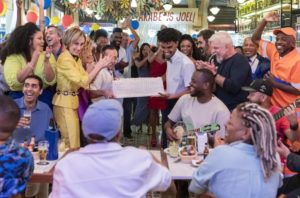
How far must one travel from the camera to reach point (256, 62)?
236 inches

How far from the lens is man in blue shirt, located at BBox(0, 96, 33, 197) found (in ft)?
7.05

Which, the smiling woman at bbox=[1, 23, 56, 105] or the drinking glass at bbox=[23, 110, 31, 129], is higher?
the smiling woman at bbox=[1, 23, 56, 105]

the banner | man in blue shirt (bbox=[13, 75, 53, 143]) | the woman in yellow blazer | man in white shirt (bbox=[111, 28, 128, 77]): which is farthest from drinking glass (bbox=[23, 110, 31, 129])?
the banner

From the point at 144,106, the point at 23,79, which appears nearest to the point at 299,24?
the point at 144,106

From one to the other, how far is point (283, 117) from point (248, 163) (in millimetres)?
1477

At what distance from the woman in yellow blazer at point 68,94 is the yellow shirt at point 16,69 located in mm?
109

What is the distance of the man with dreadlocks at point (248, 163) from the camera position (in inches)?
87.8

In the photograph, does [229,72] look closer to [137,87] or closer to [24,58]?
[137,87]

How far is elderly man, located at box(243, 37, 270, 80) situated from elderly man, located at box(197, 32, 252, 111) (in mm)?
1446

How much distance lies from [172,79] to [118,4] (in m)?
6.35

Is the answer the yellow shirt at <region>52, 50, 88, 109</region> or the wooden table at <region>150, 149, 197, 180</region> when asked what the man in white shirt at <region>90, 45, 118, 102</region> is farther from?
the wooden table at <region>150, 149, 197, 180</region>

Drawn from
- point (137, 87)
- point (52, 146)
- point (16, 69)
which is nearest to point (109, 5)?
point (137, 87)

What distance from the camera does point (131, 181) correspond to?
210 centimetres

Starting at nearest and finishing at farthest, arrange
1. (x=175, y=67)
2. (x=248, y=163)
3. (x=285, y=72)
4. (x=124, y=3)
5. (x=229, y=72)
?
(x=248, y=163) → (x=229, y=72) → (x=285, y=72) → (x=175, y=67) → (x=124, y=3)
